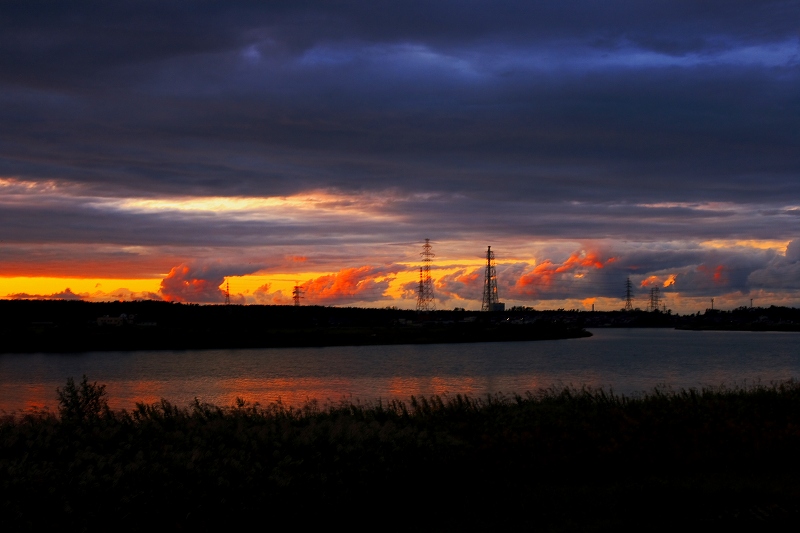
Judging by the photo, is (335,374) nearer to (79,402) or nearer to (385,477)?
(79,402)

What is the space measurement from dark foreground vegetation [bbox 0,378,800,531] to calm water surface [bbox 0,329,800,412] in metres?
25.4

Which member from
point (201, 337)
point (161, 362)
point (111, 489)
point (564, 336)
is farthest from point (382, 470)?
point (564, 336)

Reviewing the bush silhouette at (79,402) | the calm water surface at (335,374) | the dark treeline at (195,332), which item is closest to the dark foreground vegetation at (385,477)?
the bush silhouette at (79,402)

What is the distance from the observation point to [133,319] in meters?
167

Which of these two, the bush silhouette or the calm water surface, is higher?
the bush silhouette

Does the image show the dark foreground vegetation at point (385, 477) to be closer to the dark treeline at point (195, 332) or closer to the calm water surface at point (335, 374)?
the calm water surface at point (335, 374)

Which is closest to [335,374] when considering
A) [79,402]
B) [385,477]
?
[79,402]

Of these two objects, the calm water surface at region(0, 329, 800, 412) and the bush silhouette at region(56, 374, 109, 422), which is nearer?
the bush silhouette at region(56, 374, 109, 422)

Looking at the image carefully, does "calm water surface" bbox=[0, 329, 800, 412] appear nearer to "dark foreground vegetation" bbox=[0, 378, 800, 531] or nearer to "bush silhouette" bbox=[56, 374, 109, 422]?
"bush silhouette" bbox=[56, 374, 109, 422]

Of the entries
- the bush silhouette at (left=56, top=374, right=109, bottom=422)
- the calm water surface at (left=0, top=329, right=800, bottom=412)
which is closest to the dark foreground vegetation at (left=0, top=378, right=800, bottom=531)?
the bush silhouette at (left=56, top=374, right=109, bottom=422)

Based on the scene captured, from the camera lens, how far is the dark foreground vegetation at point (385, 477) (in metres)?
9.52

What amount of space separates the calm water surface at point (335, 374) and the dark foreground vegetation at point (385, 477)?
1002 inches

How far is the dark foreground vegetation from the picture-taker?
31.2ft

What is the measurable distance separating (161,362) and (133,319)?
280 feet
